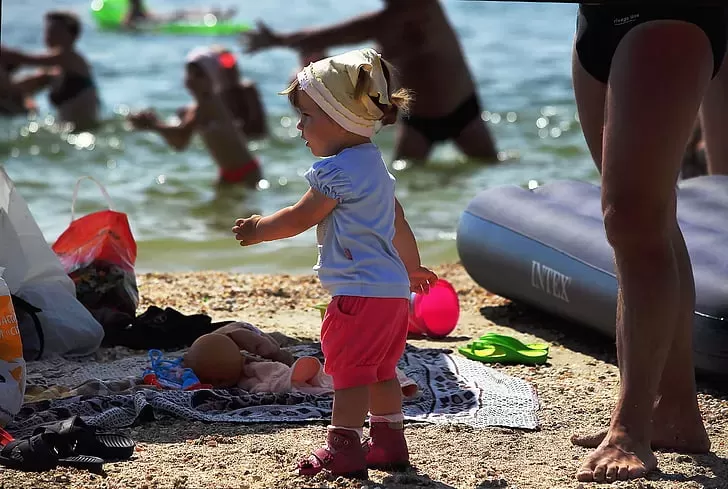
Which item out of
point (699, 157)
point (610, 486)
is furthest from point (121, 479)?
point (699, 157)

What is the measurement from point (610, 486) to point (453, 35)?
632 cm

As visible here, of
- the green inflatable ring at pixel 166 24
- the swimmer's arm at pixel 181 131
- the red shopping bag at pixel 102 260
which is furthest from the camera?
the green inflatable ring at pixel 166 24

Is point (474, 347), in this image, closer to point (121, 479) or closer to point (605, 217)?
point (605, 217)

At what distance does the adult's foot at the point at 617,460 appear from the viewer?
295 centimetres

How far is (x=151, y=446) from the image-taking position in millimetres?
3256

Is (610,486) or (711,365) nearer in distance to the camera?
(610,486)

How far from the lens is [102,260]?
4641 millimetres

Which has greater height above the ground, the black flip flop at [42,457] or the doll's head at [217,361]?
the black flip flop at [42,457]

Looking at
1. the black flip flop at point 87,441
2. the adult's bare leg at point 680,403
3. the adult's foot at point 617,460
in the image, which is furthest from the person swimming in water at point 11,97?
the adult's foot at point 617,460

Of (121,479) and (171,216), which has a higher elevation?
(121,479)

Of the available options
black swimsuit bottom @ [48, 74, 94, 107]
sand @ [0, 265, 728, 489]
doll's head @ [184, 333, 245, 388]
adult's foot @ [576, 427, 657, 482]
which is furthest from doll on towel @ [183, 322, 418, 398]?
black swimsuit bottom @ [48, 74, 94, 107]

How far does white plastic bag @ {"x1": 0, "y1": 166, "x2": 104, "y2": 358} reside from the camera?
4094mm

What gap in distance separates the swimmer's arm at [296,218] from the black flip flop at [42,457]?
74 cm

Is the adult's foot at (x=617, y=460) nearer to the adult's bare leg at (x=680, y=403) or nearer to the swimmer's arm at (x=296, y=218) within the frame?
the adult's bare leg at (x=680, y=403)
